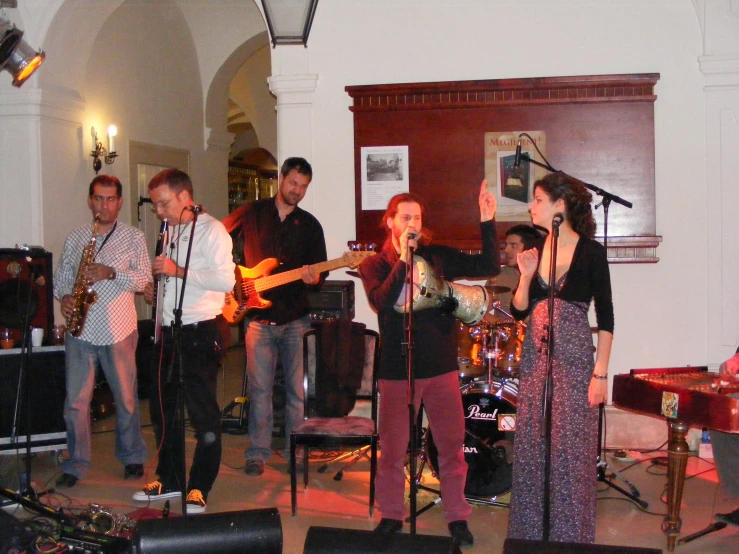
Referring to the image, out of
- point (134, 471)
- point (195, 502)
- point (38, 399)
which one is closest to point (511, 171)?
point (195, 502)

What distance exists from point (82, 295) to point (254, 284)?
1.02 metres

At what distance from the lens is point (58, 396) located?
550cm

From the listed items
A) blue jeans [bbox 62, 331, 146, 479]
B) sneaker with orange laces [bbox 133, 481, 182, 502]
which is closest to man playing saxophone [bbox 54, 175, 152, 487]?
blue jeans [bbox 62, 331, 146, 479]

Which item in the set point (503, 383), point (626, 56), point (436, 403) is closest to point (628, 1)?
point (626, 56)

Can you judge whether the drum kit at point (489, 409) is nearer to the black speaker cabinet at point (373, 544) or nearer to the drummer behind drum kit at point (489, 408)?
the drummer behind drum kit at point (489, 408)

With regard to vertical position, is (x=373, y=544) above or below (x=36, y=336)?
below

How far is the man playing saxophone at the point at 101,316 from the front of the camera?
16.2ft

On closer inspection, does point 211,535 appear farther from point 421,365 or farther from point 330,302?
point 330,302

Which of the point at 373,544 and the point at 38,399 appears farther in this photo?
the point at 38,399

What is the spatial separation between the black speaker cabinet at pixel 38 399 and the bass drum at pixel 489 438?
8.35 feet

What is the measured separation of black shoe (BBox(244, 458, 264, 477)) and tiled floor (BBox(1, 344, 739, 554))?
52mm

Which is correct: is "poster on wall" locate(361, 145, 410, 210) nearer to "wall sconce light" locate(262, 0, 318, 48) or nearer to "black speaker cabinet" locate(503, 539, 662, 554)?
"wall sconce light" locate(262, 0, 318, 48)

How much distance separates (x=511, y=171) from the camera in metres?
5.86

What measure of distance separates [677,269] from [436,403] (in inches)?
107
